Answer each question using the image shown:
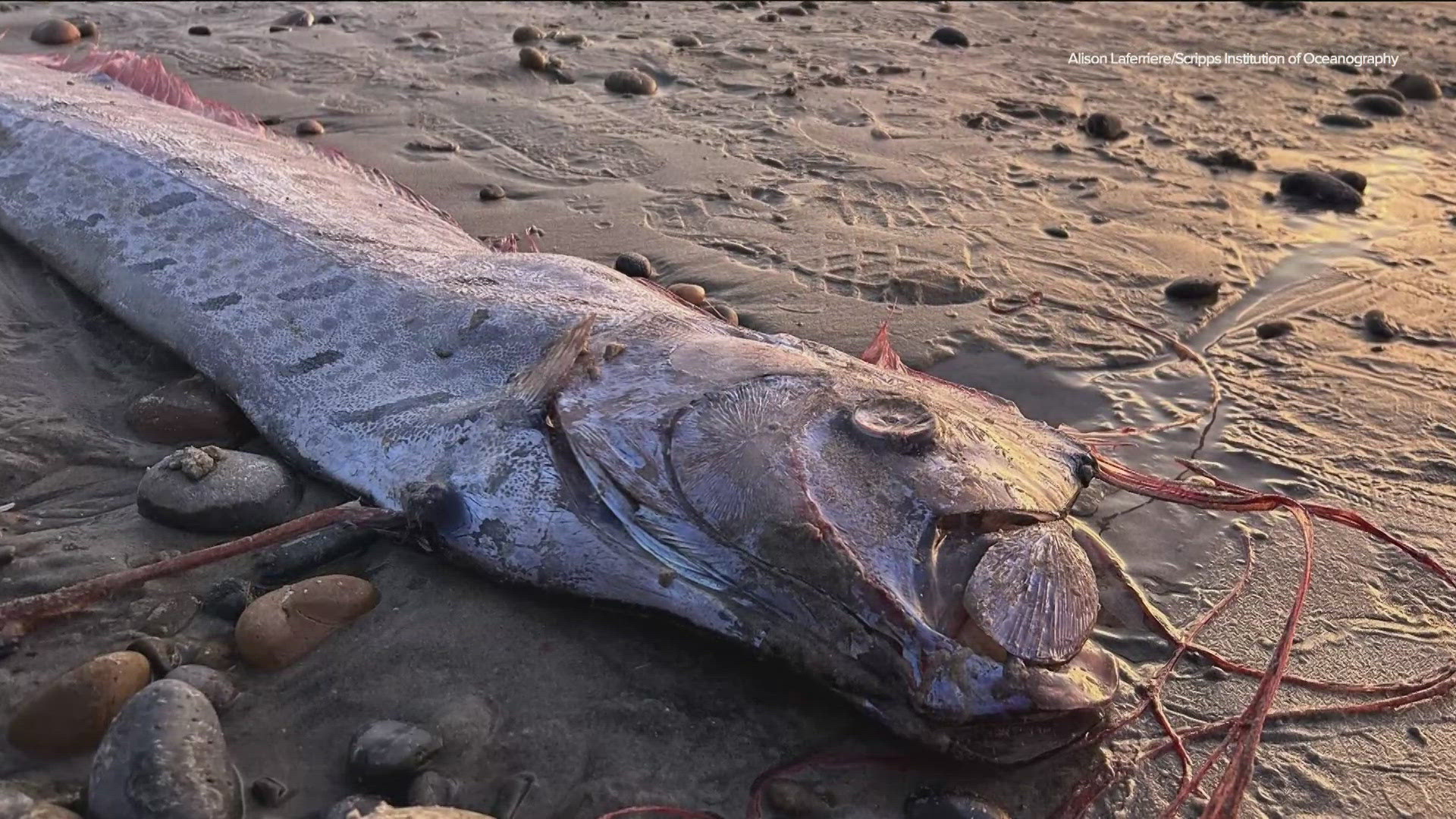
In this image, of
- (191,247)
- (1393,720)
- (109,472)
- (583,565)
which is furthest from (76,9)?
(1393,720)

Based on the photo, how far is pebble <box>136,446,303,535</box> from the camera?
2920 mm

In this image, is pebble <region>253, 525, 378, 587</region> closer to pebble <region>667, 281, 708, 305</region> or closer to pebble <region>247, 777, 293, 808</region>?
pebble <region>247, 777, 293, 808</region>

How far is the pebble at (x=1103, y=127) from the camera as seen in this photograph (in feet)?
22.3

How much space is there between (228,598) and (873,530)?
5.38 ft

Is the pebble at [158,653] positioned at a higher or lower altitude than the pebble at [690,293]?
lower

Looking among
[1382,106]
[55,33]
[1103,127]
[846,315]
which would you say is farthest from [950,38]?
[55,33]

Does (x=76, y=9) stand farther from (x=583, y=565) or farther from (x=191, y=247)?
(x=583, y=565)

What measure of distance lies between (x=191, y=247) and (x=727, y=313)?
1.95 m

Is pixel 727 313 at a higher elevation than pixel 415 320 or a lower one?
lower

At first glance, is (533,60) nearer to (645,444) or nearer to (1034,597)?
(645,444)

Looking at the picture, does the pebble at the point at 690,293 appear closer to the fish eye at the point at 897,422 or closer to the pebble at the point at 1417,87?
the fish eye at the point at 897,422

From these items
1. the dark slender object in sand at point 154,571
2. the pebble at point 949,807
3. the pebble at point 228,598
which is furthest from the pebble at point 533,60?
the pebble at point 949,807

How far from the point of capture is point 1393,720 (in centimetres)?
265

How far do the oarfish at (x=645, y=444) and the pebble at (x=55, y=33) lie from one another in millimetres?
4184
